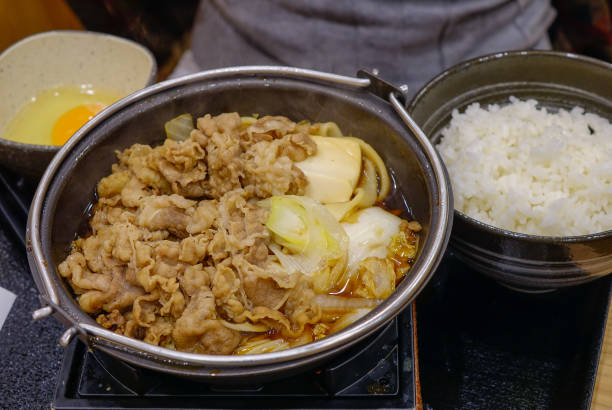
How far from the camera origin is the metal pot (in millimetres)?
1364

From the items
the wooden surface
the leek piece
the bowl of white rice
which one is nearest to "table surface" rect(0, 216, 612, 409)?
the wooden surface

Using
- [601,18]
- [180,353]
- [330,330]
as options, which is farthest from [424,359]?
[601,18]

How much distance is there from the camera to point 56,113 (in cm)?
275

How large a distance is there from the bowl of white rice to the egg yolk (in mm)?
1660

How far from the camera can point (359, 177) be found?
2014 mm

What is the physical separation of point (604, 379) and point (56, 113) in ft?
8.98

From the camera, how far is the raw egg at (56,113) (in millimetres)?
2617

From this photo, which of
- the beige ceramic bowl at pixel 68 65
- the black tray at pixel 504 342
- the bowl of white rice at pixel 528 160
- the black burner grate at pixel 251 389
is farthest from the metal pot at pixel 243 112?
the beige ceramic bowl at pixel 68 65

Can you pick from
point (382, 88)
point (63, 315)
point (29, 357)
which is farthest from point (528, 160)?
point (29, 357)

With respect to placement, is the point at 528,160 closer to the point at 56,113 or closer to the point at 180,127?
the point at 180,127

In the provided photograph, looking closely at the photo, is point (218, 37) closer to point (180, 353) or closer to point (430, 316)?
point (430, 316)

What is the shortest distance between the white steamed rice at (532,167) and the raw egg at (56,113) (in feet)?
5.88

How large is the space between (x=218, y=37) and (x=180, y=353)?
2.29m

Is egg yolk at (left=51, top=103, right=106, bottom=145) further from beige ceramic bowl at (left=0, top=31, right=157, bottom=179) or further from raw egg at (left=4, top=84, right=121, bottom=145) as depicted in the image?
beige ceramic bowl at (left=0, top=31, right=157, bottom=179)
